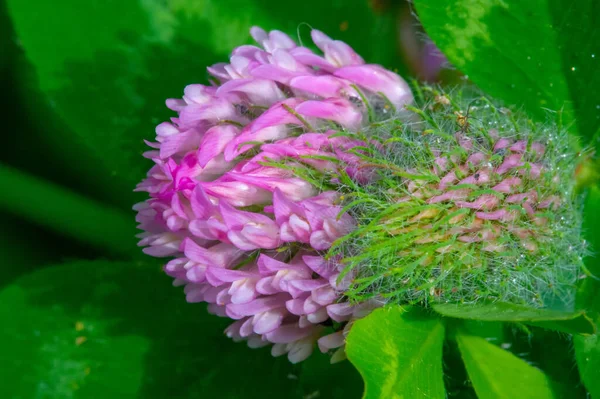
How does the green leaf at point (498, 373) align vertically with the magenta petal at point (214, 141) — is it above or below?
below

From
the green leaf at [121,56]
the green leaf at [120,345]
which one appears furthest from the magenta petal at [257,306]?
the green leaf at [121,56]

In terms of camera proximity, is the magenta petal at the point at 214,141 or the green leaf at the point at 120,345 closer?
the magenta petal at the point at 214,141

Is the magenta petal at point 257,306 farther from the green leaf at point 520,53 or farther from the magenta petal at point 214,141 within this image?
the green leaf at point 520,53

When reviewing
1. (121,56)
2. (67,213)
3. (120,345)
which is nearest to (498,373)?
(120,345)

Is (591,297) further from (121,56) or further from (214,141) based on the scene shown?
(121,56)

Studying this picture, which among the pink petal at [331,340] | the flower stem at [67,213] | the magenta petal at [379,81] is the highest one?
the flower stem at [67,213]

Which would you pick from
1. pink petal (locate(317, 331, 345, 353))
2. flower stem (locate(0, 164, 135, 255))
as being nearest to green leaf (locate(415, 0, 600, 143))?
pink petal (locate(317, 331, 345, 353))

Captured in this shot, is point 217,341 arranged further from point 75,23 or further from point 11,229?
point 11,229
